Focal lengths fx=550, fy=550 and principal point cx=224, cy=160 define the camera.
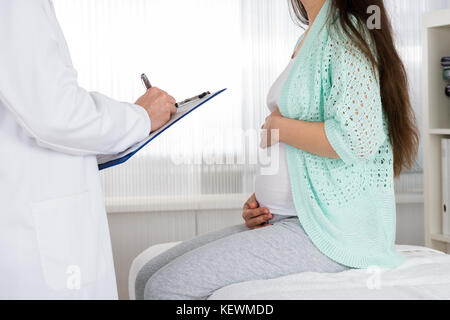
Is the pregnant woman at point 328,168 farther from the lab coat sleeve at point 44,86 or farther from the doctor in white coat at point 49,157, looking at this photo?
the lab coat sleeve at point 44,86

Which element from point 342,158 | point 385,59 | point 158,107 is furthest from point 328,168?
point 158,107

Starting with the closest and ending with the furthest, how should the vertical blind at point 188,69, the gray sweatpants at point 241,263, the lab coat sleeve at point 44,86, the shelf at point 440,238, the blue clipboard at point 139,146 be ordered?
the lab coat sleeve at point 44,86
the blue clipboard at point 139,146
the gray sweatpants at point 241,263
the shelf at point 440,238
the vertical blind at point 188,69

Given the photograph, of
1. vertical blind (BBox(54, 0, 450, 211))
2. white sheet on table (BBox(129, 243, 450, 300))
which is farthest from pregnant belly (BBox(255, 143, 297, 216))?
vertical blind (BBox(54, 0, 450, 211))

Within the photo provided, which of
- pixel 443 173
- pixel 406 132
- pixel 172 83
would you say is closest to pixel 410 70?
pixel 443 173

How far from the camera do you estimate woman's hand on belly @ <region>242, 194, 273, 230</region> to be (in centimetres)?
129

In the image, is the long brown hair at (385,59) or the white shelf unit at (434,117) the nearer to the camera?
the long brown hair at (385,59)

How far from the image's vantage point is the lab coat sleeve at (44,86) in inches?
34.2

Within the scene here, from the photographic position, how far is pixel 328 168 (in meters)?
1.21

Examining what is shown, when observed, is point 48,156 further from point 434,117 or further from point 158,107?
point 434,117

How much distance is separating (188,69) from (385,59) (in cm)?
152

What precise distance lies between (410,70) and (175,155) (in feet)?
4.16

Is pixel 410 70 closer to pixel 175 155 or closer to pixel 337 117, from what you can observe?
pixel 175 155

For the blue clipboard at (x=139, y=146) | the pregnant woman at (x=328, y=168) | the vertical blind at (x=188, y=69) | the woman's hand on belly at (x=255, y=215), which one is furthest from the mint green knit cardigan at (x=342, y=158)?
the vertical blind at (x=188, y=69)

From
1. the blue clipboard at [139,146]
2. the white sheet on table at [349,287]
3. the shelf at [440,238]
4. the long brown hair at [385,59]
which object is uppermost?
the long brown hair at [385,59]
